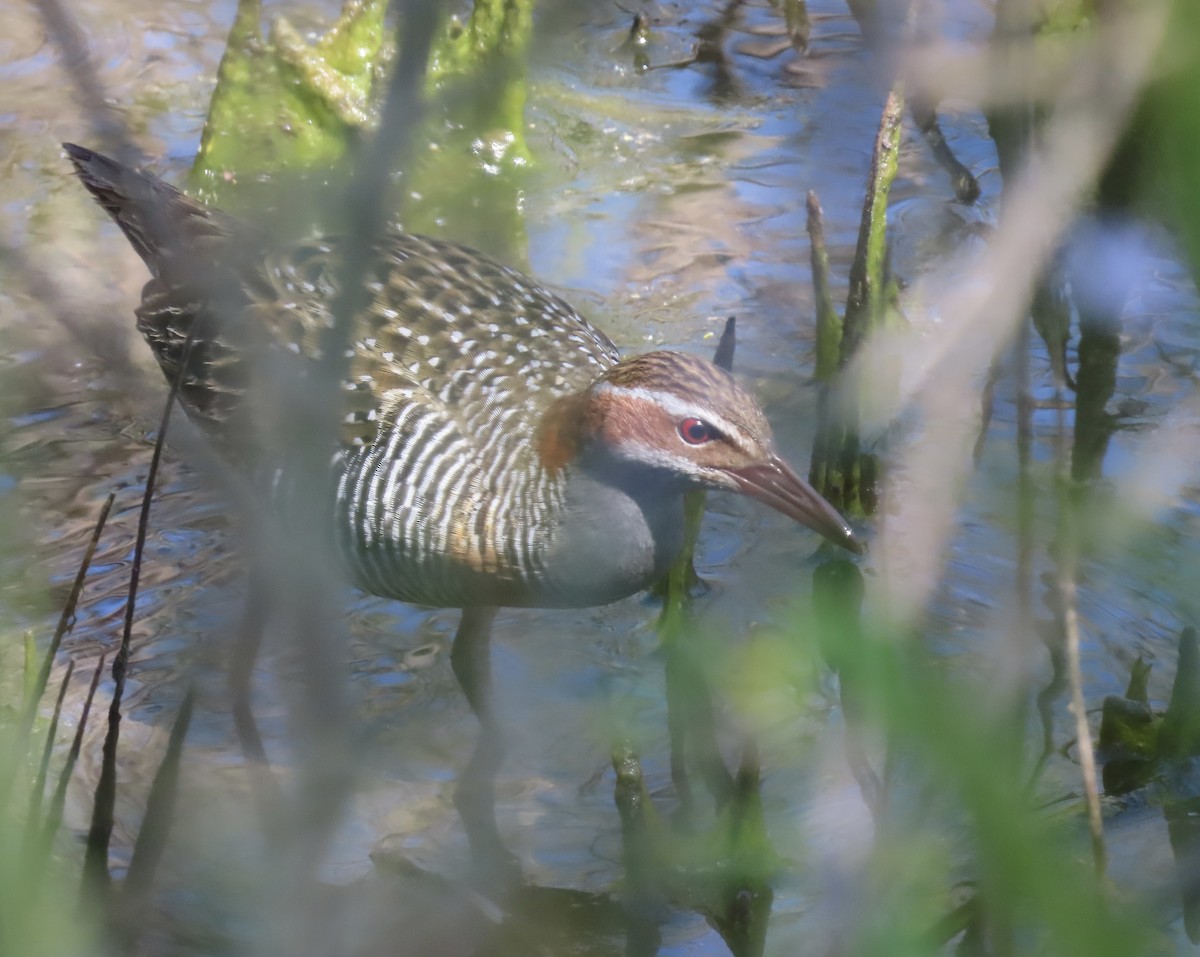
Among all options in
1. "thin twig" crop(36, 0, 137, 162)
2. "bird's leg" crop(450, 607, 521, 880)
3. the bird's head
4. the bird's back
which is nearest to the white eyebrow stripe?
the bird's head

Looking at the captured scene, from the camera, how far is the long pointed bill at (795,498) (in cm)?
345

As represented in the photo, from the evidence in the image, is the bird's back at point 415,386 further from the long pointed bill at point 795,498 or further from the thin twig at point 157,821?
the thin twig at point 157,821

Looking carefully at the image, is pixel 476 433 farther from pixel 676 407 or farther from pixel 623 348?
pixel 623 348

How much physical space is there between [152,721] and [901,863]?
2916mm

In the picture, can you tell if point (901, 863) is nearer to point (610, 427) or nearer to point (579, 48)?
point (610, 427)

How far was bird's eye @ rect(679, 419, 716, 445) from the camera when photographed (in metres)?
3.50

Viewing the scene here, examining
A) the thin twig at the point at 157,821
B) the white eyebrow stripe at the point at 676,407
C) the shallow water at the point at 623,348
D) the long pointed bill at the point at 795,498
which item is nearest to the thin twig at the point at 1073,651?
the shallow water at the point at 623,348

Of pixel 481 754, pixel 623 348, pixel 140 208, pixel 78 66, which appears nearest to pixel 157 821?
pixel 78 66

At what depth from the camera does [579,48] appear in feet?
26.0

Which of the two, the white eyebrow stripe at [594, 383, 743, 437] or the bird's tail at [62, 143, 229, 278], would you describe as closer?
the white eyebrow stripe at [594, 383, 743, 437]

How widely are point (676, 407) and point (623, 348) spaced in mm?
2191

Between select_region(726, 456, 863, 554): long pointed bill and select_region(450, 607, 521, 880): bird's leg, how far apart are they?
3.34ft

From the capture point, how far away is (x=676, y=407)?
3533mm

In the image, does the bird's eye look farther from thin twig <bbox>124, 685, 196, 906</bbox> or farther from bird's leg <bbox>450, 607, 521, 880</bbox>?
thin twig <bbox>124, 685, 196, 906</bbox>
